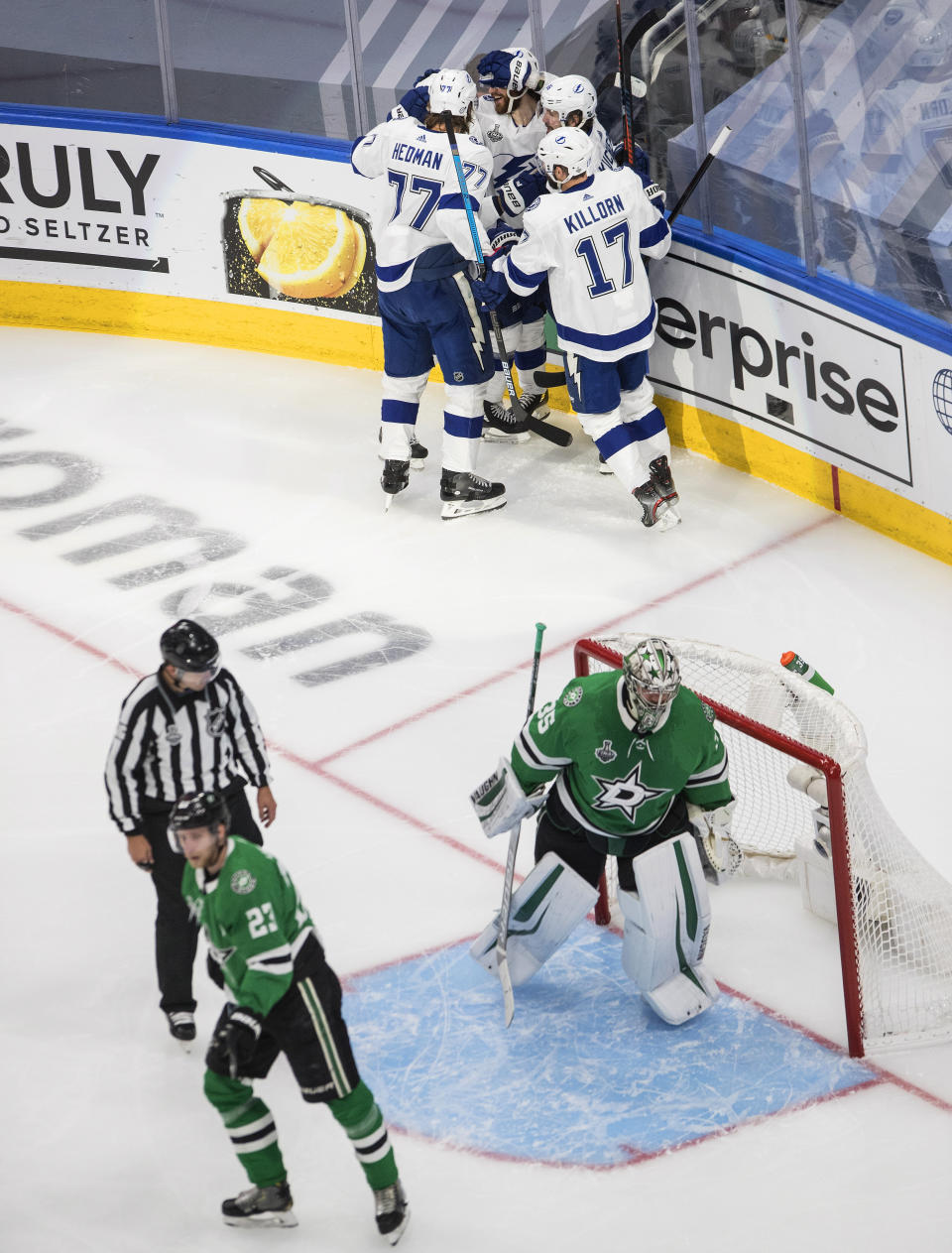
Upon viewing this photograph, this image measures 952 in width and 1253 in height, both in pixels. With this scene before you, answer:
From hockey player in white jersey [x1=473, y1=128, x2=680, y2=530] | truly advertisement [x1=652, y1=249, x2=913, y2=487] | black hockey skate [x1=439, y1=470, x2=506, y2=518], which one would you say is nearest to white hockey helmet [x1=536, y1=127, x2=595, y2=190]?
hockey player in white jersey [x1=473, y1=128, x2=680, y2=530]

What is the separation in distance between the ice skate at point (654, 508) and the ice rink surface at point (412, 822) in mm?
78

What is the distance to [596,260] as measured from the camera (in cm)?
668

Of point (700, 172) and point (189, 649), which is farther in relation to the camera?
point (700, 172)

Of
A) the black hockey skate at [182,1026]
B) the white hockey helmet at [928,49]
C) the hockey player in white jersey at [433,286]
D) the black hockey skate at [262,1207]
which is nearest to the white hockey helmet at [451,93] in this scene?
the hockey player in white jersey at [433,286]

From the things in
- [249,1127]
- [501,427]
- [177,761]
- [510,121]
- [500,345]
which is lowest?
[249,1127]

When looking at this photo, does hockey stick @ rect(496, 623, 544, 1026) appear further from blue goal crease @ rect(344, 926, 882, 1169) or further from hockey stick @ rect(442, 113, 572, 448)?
hockey stick @ rect(442, 113, 572, 448)

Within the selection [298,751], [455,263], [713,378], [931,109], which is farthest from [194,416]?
[931,109]

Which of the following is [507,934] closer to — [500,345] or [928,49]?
[500,345]

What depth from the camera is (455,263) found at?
6.97m

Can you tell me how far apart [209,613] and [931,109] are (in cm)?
326

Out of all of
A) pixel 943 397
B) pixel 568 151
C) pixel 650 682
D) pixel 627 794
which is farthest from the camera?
pixel 568 151

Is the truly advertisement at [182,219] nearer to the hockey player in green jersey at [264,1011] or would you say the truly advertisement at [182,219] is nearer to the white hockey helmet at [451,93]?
the white hockey helmet at [451,93]

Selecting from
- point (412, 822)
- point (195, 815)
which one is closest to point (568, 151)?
point (412, 822)

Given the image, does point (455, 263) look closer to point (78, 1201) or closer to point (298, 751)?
point (298, 751)
